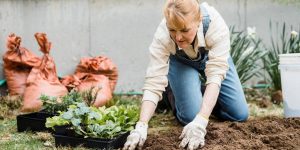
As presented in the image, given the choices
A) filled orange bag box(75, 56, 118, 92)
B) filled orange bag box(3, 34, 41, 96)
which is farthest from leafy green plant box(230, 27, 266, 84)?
filled orange bag box(3, 34, 41, 96)

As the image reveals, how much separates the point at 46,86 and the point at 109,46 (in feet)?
3.30

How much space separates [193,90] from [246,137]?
76cm

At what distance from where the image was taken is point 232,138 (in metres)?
3.15

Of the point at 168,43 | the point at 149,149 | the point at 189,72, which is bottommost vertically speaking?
the point at 149,149

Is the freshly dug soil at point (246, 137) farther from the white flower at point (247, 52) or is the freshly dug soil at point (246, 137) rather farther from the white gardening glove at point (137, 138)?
the white flower at point (247, 52)

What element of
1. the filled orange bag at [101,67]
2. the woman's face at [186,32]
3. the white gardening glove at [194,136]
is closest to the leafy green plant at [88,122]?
the white gardening glove at [194,136]

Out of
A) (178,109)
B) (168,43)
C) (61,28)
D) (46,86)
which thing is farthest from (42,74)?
(168,43)

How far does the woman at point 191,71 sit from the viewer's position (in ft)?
9.68

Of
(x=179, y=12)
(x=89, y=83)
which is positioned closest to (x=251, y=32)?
(x=89, y=83)

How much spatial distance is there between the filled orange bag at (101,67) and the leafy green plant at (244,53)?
1199 mm

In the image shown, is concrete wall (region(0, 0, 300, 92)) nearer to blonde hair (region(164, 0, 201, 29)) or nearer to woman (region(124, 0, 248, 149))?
woman (region(124, 0, 248, 149))

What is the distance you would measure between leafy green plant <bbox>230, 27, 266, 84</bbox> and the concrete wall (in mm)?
381

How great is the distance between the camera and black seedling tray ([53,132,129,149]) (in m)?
3.03

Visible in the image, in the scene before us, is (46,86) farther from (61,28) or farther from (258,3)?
(258,3)
